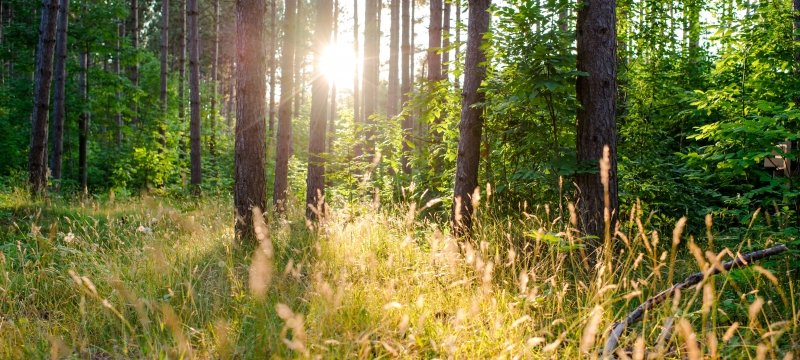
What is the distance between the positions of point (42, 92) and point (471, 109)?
29.8 feet

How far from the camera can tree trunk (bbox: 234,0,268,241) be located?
5520 millimetres

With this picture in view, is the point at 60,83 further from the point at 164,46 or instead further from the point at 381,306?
the point at 381,306

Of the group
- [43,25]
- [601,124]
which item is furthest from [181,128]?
[601,124]

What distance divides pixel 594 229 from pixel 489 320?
8.02ft

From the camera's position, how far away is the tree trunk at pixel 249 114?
18.1ft

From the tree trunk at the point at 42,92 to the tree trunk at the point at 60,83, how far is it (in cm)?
172

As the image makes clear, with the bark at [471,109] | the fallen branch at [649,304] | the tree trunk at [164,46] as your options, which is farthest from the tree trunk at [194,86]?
the fallen branch at [649,304]

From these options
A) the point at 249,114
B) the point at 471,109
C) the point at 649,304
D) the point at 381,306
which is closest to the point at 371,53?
the point at 471,109

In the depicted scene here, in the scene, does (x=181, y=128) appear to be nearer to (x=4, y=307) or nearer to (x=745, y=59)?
(x=4, y=307)

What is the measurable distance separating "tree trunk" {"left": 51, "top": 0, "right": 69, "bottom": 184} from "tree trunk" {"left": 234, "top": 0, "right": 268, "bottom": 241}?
8.74 meters

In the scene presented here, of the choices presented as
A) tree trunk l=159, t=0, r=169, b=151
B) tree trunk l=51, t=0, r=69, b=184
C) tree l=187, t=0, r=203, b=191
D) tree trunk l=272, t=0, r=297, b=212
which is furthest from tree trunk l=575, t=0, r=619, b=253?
tree trunk l=159, t=0, r=169, b=151

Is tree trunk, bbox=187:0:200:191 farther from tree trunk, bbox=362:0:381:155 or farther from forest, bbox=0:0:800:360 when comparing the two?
tree trunk, bbox=362:0:381:155

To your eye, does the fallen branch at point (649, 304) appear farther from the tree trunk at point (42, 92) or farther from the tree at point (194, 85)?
the tree at point (194, 85)

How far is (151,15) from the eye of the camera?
33.2 metres
